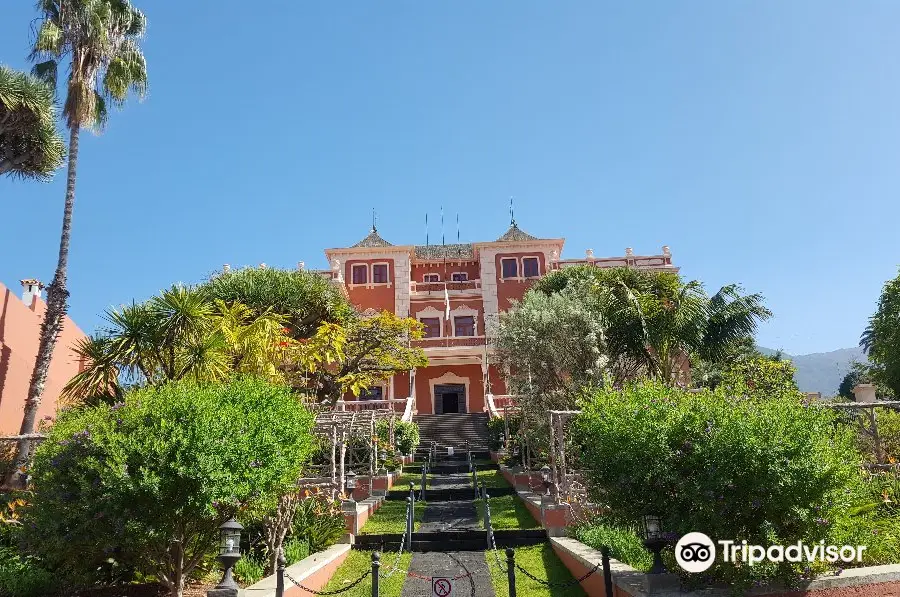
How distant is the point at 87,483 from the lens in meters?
6.06

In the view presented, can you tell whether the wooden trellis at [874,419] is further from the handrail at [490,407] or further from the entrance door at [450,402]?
the entrance door at [450,402]

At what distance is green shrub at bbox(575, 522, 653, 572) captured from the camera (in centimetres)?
769

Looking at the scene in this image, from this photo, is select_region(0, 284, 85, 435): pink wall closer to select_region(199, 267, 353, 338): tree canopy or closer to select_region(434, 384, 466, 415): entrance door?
select_region(199, 267, 353, 338): tree canopy

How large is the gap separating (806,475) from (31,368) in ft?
52.3

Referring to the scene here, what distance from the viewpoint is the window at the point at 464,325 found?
33.4 m

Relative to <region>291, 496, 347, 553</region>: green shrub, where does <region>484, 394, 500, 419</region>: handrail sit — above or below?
above

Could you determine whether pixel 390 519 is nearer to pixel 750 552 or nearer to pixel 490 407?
pixel 750 552

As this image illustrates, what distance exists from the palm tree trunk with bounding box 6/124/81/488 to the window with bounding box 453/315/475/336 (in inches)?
841

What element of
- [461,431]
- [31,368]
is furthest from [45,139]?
[461,431]

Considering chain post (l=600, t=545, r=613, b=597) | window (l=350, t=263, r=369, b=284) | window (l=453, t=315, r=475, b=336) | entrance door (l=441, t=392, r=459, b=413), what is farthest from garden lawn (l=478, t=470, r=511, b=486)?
window (l=350, t=263, r=369, b=284)

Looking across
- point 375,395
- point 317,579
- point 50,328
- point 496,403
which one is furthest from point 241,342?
point 375,395

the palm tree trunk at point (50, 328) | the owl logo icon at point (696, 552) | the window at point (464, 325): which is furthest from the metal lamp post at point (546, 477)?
the window at point (464, 325)

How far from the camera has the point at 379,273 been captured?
34.6m

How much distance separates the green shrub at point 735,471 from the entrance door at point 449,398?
25.4 meters
